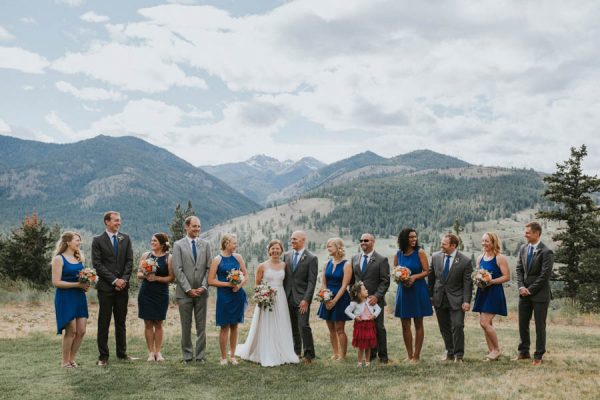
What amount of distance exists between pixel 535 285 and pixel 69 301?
8.30 metres

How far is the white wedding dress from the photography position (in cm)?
940

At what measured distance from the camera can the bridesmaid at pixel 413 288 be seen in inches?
365

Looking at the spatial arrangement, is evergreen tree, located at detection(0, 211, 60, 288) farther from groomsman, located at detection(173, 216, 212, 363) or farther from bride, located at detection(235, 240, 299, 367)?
bride, located at detection(235, 240, 299, 367)

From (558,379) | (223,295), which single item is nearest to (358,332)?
(223,295)

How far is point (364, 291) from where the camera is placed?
914cm

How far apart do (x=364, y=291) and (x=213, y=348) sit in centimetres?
446

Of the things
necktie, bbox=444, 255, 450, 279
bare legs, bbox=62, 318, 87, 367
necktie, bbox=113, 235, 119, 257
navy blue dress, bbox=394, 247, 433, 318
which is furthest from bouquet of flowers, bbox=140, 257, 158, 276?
necktie, bbox=444, 255, 450, 279

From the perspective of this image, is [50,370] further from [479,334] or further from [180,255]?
[479,334]

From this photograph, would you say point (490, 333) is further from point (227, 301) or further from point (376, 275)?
point (227, 301)

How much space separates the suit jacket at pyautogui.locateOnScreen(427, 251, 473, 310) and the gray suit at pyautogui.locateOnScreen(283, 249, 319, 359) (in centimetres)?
228

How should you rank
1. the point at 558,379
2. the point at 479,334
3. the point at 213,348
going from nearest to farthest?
the point at 558,379
the point at 213,348
the point at 479,334

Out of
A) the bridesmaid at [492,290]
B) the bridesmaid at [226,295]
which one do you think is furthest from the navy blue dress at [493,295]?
the bridesmaid at [226,295]

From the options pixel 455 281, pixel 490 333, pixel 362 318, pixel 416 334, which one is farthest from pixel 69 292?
pixel 490 333

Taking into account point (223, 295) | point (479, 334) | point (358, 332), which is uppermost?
point (223, 295)
